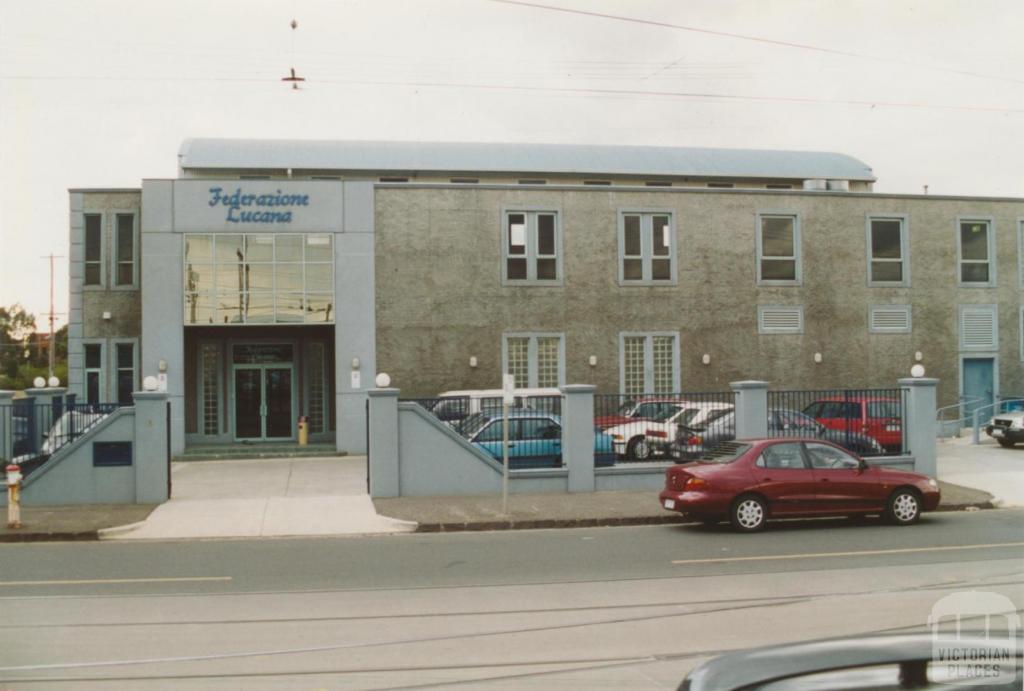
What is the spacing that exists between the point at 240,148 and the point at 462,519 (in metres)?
34.9

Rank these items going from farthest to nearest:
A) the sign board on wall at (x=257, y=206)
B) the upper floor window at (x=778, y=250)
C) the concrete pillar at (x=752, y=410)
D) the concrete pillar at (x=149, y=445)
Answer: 1. the upper floor window at (x=778, y=250)
2. the sign board on wall at (x=257, y=206)
3. the concrete pillar at (x=752, y=410)
4. the concrete pillar at (x=149, y=445)

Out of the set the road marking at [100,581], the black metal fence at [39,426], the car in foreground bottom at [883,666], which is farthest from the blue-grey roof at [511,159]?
the car in foreground bottom at [883,666]

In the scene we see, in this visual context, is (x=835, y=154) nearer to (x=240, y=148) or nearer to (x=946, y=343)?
(x=946, y=343)

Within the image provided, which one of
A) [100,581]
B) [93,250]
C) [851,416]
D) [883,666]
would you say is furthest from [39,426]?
[883,666]

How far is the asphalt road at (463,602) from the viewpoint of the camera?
767 centimetres

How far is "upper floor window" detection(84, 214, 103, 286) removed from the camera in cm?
3066

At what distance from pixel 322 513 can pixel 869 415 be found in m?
11.9

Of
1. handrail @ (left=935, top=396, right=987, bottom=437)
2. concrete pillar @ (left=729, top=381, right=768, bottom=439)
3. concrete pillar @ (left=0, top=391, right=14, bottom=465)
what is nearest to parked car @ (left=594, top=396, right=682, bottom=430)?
concrete pillar @ (left=729, top=381, right=768, bottom=439)

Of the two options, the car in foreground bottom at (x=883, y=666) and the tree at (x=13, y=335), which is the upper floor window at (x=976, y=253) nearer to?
the car in foreground bottom at (x=883, y=666)

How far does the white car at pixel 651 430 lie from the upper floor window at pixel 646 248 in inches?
417

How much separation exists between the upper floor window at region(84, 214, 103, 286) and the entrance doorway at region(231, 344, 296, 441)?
487 centimetres

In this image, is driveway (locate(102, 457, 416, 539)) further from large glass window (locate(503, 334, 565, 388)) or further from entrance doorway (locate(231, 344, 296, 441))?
large glass window (locate(503, 334, 565, 388))

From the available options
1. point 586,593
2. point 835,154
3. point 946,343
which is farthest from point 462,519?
point 835,154

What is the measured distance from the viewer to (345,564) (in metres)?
12.9
